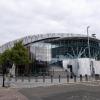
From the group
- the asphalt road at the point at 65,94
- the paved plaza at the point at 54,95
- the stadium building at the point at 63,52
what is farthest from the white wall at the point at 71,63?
the asphalt road at the point at 65,94

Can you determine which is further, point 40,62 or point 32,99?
point 40,62

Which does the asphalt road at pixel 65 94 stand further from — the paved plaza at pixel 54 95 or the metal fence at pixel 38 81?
the metal fence at pixel 38 81

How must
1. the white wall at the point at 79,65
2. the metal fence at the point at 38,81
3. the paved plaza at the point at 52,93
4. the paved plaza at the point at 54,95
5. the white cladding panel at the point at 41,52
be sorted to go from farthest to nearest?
the white cladding panel at the point at 41,52
the white wall at the point at 79,65
the metal fence at the point at 38,81
the paved plaza at the point at 52,93
the paved plaza at the point at 54,95

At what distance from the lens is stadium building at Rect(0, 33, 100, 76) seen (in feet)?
276

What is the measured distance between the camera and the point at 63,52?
301ft

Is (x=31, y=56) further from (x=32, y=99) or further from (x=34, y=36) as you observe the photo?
(x=32, y=99)

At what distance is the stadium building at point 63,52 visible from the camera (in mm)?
84000

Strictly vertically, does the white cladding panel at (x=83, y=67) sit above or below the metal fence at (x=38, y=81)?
above

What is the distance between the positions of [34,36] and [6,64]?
197 feet

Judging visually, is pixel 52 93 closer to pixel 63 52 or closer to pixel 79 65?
pixel 79 65

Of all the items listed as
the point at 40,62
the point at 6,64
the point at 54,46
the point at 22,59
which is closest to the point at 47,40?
the point at 54,46

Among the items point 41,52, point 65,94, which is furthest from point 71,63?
point 65,94

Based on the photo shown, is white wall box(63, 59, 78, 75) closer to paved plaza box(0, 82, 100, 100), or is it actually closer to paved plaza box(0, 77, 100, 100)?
paved plaza box(0, 77, 100, 100)

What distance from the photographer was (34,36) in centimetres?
9706
